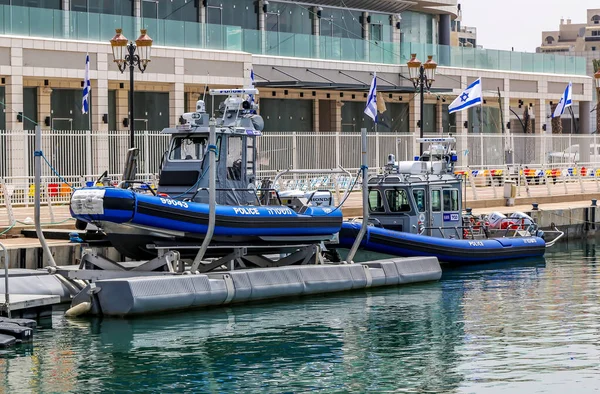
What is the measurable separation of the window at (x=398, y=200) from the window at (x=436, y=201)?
0.68m

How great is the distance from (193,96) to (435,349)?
31.9m

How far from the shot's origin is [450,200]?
3028 centimetres

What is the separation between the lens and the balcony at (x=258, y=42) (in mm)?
41781

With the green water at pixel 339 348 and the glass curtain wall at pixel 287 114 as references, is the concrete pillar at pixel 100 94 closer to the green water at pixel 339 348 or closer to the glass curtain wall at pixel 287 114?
the glass curtain wall at pixel 287 114

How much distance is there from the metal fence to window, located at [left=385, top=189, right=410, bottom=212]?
2993 millimetres

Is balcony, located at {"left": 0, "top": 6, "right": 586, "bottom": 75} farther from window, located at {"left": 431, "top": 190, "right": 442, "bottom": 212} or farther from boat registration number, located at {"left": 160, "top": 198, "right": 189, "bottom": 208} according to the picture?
boat registration number, located at {"left": 160, "top": 198, "right": 189, "bottom": 208}

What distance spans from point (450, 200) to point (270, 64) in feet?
70.4

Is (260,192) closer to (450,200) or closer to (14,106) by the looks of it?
(450,200)

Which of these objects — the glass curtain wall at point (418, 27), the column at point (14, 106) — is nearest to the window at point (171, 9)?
the column at point (14, 106)

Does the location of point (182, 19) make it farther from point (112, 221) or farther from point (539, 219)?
point (112, 221)

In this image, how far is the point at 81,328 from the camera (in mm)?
20281

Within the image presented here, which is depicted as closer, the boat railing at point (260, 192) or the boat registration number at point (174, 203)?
the boat registration number at point (174, 203)

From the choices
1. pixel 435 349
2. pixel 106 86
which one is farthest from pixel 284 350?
pixel 106 86

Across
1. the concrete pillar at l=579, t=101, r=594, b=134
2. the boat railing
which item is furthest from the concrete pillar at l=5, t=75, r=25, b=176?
the concrete pillar at l=579, t=101, r=594, b=134
